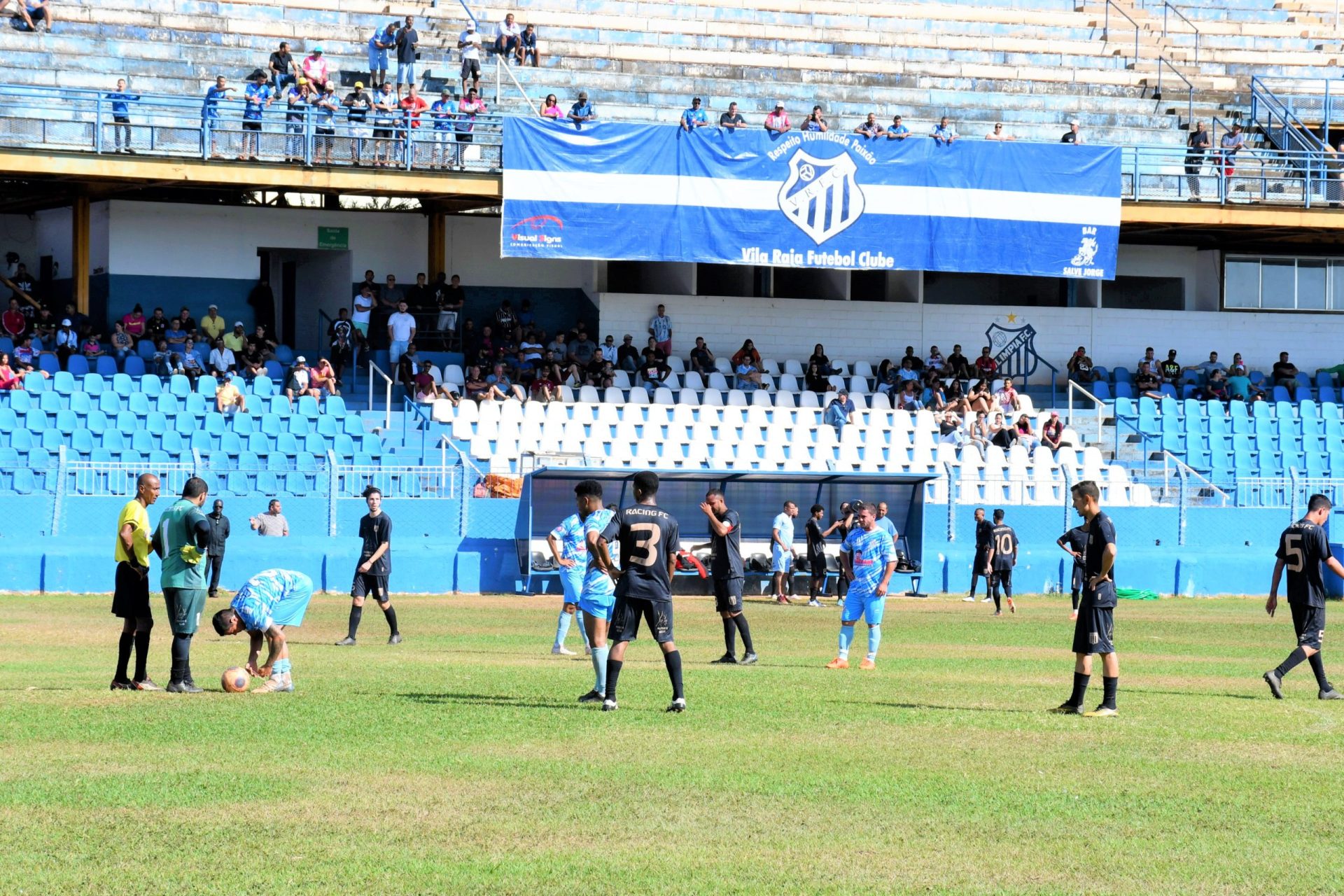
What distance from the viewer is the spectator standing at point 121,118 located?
31000 mm

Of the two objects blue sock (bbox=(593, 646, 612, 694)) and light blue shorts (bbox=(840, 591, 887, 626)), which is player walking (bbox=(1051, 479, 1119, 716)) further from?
light blue shorts (bbox=(840, 591, 887, 626))

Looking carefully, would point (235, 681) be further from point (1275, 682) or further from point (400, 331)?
point (400, 331)

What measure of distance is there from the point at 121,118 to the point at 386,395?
7.01 m

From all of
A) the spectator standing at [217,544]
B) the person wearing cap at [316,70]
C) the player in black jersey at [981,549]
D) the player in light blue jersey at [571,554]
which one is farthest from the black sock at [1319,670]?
the person wearing cap at [316,70]

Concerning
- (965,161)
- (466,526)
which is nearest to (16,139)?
(466,526)

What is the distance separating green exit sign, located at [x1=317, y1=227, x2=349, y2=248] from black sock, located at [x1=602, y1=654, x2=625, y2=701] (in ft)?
81.4

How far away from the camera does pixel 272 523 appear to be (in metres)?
25.4

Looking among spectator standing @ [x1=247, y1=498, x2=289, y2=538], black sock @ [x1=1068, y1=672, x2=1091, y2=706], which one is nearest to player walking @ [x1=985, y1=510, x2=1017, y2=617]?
spectator standing @ [x1=247, y1=498, x2=289, y2=538]

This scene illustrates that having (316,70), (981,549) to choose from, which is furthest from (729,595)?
(316,70)

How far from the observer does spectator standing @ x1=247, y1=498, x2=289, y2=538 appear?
83.2 ft

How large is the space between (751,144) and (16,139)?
13481 mm

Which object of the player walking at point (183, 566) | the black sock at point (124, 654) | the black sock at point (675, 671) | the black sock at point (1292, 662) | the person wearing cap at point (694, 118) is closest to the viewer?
the black sock at point (675, 671)

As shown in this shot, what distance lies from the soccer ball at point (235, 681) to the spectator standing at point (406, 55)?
75.0 feet

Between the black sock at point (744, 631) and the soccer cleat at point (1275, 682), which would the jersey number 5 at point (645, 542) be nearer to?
the black sock at point (744, 631)
